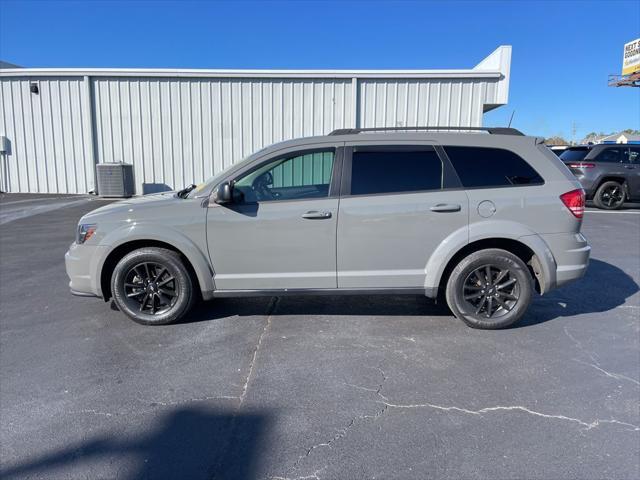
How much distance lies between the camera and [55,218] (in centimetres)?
1005

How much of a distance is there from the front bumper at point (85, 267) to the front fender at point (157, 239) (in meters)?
0.07

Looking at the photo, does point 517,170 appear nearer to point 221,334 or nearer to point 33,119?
point 221,334

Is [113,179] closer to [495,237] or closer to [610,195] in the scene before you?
[495,237]

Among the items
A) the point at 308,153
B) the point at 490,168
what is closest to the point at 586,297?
the point at 490,168

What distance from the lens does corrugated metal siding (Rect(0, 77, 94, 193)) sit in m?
13.7

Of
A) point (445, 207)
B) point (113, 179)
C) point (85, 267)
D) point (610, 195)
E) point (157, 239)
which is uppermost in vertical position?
point (113, 179)

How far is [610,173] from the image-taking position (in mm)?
11797

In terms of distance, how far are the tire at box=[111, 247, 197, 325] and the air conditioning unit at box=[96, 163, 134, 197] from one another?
10.5 metres

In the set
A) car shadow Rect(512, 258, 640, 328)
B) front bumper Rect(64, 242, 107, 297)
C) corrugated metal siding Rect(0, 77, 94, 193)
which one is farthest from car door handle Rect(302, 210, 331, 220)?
corrugated metal siding Rect(0, 77, 94, 193)

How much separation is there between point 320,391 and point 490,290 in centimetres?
201

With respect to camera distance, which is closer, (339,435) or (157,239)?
(339,435)

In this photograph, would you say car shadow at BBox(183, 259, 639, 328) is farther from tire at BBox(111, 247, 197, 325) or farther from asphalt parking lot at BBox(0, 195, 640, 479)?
tire at BBox(111, 247, 197, 325)

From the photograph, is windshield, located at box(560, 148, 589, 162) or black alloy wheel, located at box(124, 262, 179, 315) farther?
windshield, located at box(560, 148, 589, 162)

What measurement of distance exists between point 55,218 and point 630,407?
36.7ft
